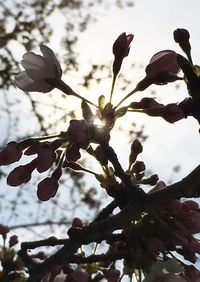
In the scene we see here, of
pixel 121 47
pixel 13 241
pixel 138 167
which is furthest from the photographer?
pixel 13 241

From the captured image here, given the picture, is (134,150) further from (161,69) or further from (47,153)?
(47,153)

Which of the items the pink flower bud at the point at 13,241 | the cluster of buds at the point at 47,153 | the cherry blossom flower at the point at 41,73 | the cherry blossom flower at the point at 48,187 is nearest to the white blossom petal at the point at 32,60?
the cherry blossom flower at the point at 41,73

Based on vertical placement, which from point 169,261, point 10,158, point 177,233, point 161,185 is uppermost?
point 10,158

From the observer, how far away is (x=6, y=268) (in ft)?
7.80

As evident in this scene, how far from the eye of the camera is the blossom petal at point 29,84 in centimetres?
184

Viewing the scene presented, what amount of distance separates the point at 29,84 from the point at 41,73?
0.06 meters

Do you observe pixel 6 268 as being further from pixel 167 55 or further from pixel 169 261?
pixel 167 55

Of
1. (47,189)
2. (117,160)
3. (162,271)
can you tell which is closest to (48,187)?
(47,189)

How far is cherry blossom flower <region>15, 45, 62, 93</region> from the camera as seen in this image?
1.85 meters

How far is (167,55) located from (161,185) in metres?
0.56

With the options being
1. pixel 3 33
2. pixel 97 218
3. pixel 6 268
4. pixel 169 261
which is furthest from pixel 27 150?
pixel 3 33

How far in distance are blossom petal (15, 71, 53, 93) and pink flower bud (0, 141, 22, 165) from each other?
205 millimetres

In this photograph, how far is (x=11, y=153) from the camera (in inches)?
70.1

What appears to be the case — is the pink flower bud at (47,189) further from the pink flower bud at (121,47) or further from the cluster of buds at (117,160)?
the pink flower bud at (121,47)
